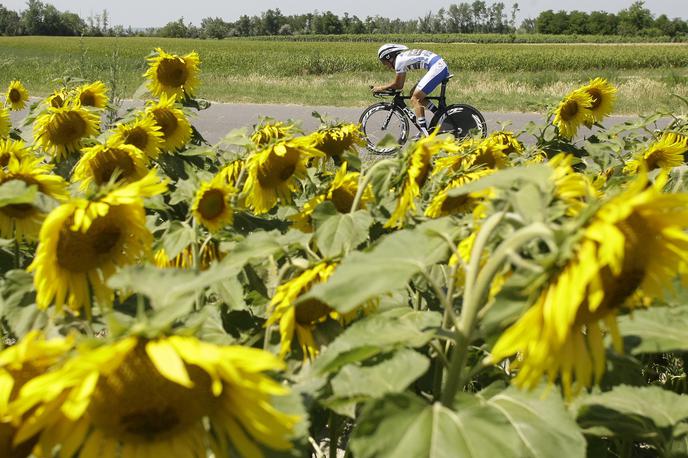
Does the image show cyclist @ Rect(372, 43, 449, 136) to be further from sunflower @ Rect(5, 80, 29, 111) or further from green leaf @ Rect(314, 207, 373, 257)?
green leaf @ Rect(314, 207, 373, 257)

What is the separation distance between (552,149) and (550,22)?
8213cm

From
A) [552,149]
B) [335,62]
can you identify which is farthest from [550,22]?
[552,149]

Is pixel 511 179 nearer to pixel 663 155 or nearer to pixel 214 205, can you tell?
pixel 214 205

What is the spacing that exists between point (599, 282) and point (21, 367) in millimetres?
638

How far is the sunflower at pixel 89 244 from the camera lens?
1.07m

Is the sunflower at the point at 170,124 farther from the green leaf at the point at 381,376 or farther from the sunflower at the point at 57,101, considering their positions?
the green leaf at the point at 381,376

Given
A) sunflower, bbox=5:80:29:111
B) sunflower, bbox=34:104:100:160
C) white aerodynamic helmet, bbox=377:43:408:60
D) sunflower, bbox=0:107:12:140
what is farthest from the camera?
white aerodynamic helmet, bbox=377:43:408:60

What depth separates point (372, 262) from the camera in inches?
37.7

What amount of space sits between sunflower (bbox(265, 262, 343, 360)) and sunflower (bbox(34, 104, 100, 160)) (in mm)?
1529

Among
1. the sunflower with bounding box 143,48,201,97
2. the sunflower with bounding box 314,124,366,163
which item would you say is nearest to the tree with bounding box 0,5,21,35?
the sunflower with bounding box 143,48,201,97

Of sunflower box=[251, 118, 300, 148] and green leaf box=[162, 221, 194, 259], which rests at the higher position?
sunflower box=[251, 118, 300, 148]

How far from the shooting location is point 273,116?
39.1 ft

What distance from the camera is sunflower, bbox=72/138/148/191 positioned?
1.98 m

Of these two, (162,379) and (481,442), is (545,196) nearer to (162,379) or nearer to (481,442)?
(481,442)
